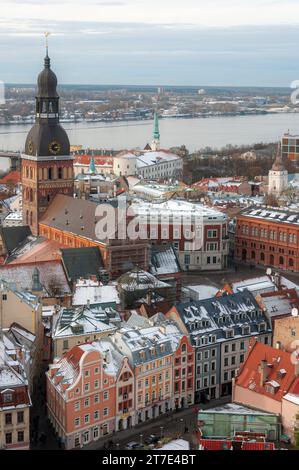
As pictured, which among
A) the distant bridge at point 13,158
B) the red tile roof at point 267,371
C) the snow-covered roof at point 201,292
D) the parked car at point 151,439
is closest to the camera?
the red tile roof at point 267,371

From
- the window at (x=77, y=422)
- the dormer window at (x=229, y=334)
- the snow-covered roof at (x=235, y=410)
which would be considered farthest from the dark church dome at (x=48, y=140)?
the snow-covered roof at (x=235, y=410)

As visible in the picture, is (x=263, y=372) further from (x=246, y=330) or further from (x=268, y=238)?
(x=268, y=238)

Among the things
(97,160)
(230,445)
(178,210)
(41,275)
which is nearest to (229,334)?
(230,445)

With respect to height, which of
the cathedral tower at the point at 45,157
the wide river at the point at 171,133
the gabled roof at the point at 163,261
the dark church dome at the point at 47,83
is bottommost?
the wide river at the point at 171,133

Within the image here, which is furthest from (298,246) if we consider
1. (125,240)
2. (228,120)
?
(228,120)

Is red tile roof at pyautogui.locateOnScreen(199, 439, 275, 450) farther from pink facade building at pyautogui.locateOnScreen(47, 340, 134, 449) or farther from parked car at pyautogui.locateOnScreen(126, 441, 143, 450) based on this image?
pink facade building at pyautogui.locateOnScreen(47, 340, 134, 449)

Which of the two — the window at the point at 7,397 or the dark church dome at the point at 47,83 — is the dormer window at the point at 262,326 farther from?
the dark church dome at the point at 47,83
